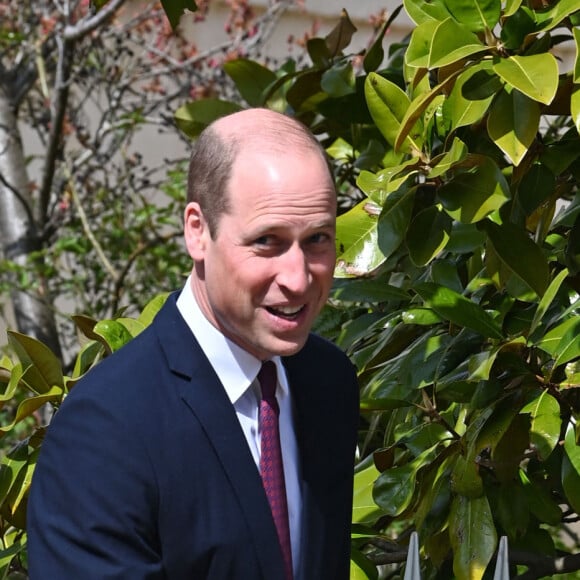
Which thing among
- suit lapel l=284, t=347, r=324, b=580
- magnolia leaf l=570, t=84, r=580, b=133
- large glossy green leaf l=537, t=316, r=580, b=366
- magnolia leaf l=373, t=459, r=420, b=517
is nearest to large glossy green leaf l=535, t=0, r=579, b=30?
magnolia leaf l=570, t=84, r=580, b=133

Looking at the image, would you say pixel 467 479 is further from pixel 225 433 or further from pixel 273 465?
pixel 225 433

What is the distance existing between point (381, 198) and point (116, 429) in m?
0.89

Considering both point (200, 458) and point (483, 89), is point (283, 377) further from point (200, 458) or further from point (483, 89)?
point (483, 89)

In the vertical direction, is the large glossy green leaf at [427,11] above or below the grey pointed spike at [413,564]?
above

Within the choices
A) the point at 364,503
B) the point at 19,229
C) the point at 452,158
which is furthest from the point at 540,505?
the point at 19,229

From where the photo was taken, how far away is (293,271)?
5.66ft

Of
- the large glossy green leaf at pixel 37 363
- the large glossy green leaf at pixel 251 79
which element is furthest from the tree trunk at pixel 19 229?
the large glossy green leaf at pixel 37 363

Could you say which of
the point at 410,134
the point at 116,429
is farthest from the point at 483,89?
the point at 116,429

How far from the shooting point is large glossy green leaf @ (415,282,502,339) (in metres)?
2.40

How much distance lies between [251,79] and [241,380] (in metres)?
1.63

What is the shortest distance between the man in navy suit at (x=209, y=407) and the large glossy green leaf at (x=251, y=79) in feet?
4.93

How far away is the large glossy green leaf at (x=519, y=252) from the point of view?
2.35 m

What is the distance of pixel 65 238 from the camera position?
5.91 m

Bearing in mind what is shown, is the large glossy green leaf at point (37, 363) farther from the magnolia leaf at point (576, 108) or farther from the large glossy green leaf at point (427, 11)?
the magnolia leaf at point (576, 108)
